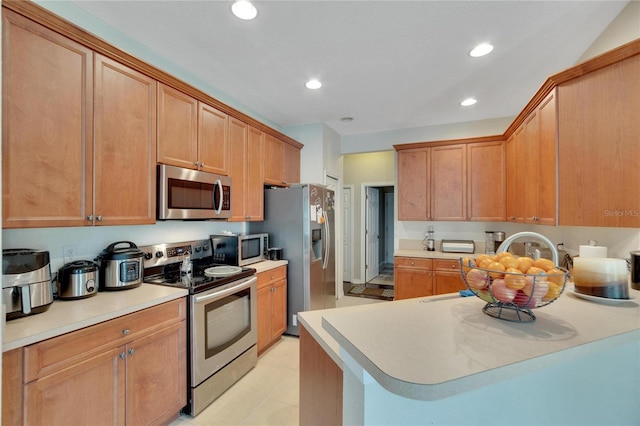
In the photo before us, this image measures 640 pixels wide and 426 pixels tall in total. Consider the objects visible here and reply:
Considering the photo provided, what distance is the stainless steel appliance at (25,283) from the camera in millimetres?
1304

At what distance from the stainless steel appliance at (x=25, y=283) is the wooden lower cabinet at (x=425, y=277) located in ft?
10.7

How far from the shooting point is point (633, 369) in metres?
1.09

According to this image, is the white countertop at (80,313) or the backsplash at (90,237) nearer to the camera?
the white countertop at (80,313)

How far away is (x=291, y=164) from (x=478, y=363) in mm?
3342

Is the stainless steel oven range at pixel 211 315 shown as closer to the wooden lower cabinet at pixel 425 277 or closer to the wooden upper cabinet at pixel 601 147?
the wooden lower cabinet at pixel 425 277

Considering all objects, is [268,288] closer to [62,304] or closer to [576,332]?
[62,304]

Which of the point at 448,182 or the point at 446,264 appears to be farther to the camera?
the point at 448,182

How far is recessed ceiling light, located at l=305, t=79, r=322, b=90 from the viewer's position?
268 cm

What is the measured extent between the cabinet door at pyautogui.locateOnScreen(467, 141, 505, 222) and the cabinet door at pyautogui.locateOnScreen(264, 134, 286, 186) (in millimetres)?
2413

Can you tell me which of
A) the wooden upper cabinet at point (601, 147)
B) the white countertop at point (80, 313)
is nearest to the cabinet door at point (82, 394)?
the white countertop at point (80, 313)

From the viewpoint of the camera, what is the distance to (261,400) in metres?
2.11

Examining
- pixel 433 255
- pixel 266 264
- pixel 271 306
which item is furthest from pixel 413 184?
pixel 271 306

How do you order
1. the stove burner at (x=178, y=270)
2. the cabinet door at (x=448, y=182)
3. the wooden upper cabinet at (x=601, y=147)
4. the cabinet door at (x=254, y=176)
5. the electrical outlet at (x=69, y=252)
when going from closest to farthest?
the wooden upper cabinet at (x=601, y=147) < the electrical outlet at (x=69, y=252) < the stove burner at (x=178, y=270) < the cabinet door at (x=254, y=176) < the cabinet door at (x=448, y=182)

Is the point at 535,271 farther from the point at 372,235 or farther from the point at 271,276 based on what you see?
the point at 372,235
